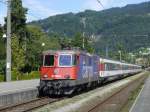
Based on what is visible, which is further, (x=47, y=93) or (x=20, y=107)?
(x=47, y=93)

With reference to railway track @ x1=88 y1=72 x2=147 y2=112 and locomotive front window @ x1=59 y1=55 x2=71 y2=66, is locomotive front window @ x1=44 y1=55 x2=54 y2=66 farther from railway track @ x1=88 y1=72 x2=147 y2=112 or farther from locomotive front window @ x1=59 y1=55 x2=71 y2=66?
railway track @ x1=88 y1=72 x2=147 y2=112

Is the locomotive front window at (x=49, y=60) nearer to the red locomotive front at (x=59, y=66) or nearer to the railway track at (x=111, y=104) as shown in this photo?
the red locomotive front at (x=59, y=66)

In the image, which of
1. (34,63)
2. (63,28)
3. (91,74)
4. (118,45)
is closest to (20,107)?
(91,74)

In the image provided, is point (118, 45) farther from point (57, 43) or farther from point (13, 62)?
point (13, 62)

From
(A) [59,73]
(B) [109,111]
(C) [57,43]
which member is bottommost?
(B) [109,111]

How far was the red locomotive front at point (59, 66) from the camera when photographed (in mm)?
29422

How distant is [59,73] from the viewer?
29.4 m

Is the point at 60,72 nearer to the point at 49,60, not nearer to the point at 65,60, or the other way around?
the point at 65,60

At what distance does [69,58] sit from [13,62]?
3933cm

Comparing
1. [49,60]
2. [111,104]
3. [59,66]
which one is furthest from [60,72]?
[111,104]

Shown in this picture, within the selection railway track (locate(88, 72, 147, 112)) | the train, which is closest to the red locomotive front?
the train

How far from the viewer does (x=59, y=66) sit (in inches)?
1172

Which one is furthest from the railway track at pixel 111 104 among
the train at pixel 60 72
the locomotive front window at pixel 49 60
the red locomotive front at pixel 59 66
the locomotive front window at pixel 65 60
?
the locomotive front window at pixel 49 60

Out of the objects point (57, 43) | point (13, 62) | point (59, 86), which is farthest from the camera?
point (57, 43)
